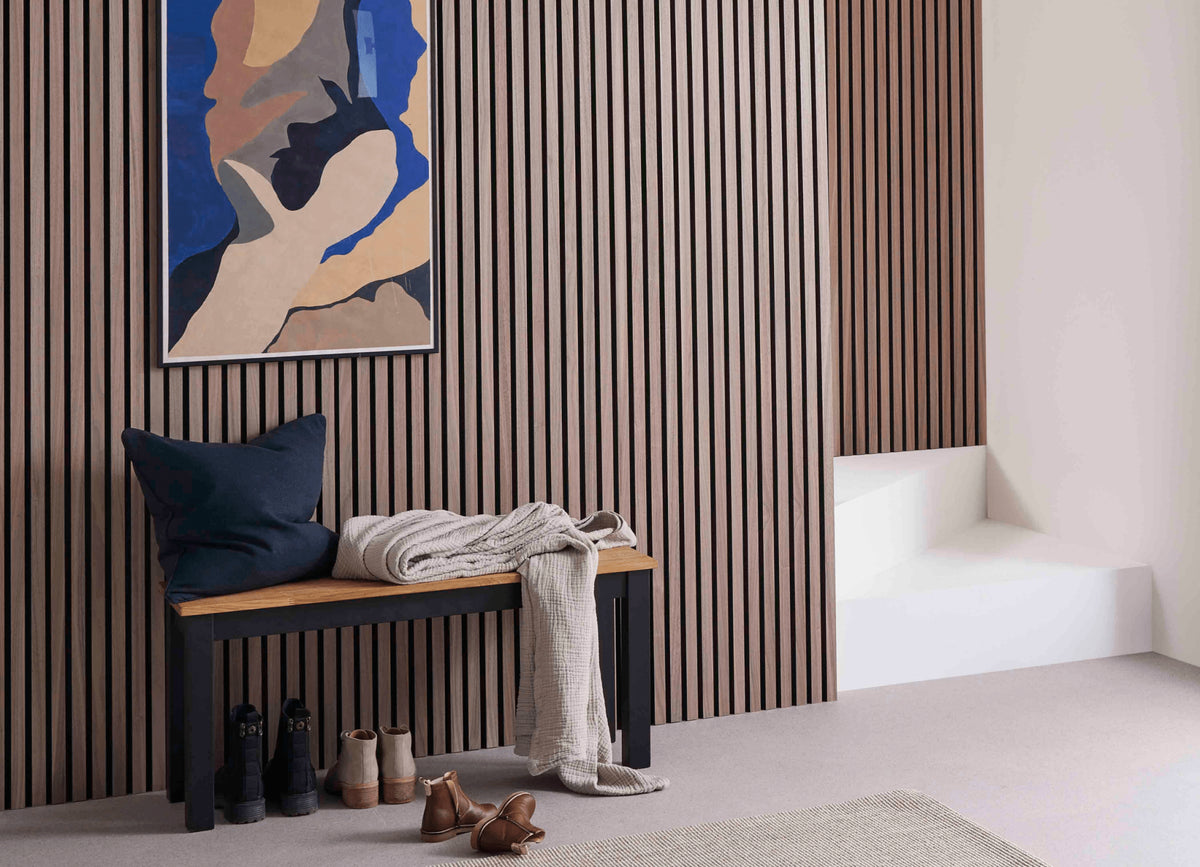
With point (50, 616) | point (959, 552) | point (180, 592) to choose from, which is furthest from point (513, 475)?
point (959, 552)

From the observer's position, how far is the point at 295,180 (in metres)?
3.36

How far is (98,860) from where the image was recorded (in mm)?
2914

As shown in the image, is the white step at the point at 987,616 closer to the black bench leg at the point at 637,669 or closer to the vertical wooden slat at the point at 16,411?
the black bench leg at the point at 637,669

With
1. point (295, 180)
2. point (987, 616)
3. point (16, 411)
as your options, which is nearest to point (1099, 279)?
point (987, 616)

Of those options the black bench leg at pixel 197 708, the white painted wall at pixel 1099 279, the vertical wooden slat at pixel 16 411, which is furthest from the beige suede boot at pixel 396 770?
the white painted wall at pixel 1099 279

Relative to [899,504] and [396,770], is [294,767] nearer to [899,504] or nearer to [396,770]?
[396,770]

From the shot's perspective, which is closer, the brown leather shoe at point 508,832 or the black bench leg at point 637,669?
the brown leather shoe at point 508,832

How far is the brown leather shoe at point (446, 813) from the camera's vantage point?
118 inches

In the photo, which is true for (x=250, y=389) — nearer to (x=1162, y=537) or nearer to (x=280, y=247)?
(x=280, y=247)

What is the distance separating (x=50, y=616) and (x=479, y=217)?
1.52 meters

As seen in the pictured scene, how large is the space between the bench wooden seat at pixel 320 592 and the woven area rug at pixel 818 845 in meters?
0.67

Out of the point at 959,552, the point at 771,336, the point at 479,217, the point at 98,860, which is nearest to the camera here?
the point at 98,860

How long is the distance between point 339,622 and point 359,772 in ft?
1.24

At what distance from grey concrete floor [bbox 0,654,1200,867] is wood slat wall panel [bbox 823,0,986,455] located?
1.65 m
